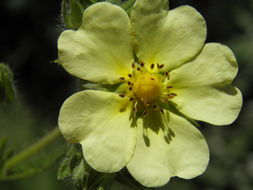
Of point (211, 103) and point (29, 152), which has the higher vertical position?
point (211, 103)

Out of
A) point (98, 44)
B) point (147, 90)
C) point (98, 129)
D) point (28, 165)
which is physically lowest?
point (28, 165)

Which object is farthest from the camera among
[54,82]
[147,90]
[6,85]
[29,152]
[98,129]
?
[54,82]

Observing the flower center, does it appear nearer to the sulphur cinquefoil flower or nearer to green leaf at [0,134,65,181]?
the sulphur cinquefoil flower

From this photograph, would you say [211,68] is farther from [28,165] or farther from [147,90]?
[28,165]

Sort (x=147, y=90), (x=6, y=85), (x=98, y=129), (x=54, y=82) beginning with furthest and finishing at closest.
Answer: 1. (x=54, y=82)
2. (x=6, y=85)
3. (x=147, y=90)
4. (x=98, y=129)

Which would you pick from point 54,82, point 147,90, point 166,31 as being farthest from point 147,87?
point 54,82

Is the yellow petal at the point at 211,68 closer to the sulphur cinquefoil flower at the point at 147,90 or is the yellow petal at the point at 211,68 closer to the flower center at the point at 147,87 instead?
the sulphur cinquefoil flower at the point at 147,90

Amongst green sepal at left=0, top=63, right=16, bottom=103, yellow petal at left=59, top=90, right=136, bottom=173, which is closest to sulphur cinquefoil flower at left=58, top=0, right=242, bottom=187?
yellow petal at left=59, top=90, right=136, bottom=173

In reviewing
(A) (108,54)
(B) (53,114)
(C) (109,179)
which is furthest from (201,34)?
(B) (53,114)
